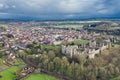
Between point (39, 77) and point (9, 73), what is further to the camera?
point (9, 73)

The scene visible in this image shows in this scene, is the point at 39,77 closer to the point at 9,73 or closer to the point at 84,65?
the point at 9,73

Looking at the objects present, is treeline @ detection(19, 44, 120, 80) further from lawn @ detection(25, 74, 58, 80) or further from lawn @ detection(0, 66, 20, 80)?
lawn @ detection(0, 66, 20, 80)

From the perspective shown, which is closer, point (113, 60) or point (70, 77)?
point (70, 77)

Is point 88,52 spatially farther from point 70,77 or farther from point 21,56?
point 21,56

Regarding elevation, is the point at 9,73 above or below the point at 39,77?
above

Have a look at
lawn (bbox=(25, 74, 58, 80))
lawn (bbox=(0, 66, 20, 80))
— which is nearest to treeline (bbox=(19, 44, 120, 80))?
lawn (bbox=(25, 74, 58, 80))

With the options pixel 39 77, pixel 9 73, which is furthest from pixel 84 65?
pixel 9 73

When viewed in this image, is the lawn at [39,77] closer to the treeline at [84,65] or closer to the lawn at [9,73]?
the treeline at [84,65]

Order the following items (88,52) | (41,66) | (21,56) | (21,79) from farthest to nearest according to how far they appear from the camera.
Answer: (21,56), (88,52), (41,66), (21,79)

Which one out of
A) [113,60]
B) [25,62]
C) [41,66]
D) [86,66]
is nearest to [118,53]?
[113,60]
